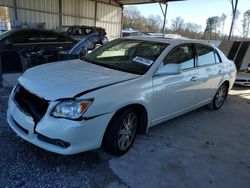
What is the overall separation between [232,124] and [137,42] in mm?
2338

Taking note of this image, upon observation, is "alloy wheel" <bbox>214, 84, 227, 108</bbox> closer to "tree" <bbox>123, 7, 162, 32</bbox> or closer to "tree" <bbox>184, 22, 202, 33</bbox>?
"tree" <bbox>184, 22, 202, 33</bbox>

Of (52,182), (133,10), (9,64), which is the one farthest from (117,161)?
(133,10)

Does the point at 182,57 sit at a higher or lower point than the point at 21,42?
higher

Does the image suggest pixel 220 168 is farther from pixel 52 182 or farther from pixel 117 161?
pixel 52 182

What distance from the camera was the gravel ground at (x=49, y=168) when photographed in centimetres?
267

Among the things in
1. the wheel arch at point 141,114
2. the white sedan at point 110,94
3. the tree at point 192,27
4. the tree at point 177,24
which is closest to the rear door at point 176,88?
the white sedan at point 110,94

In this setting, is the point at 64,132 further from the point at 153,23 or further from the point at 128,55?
the point at 153,23

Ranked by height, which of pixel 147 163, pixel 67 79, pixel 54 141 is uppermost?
pixel 67 79

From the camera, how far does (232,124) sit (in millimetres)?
4797

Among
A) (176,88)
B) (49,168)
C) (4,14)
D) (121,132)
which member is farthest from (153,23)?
(49,168)

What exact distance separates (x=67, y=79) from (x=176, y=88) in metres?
1.61

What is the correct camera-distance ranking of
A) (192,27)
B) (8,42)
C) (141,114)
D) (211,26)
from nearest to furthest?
(141,114) < (8,42) < (211,26) < (192,27)

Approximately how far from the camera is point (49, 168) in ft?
9.43

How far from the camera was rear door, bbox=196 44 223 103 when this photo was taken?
441 cm
